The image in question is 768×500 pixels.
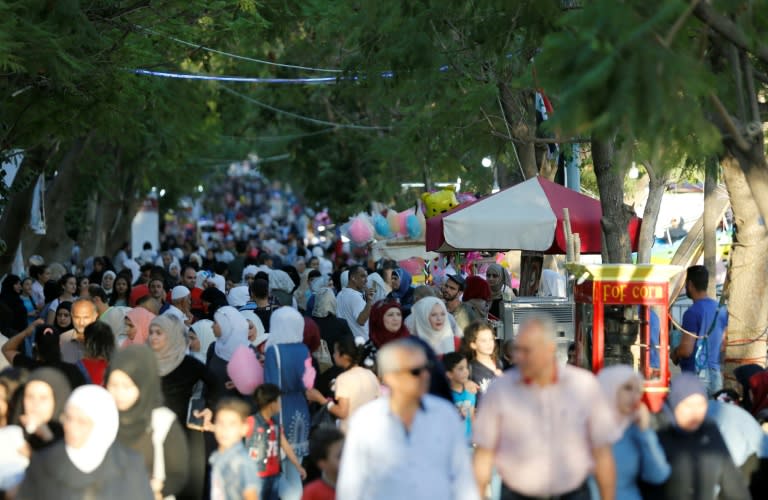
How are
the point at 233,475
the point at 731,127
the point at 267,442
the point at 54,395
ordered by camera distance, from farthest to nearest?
the point at 731,127 < the point at 267,442 < the point at 233,475 < the point at 54,395

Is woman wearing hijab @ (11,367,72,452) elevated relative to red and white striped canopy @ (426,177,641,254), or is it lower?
lower

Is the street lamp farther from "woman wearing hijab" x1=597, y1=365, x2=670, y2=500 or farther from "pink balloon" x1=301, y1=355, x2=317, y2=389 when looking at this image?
"woman wearing hijab" x1=597, y1=365, x2=670, y2=500

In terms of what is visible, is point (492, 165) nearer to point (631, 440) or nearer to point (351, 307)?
point (351, 307)

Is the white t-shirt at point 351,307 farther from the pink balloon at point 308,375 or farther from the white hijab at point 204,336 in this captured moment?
the pink balloon at point 308,375

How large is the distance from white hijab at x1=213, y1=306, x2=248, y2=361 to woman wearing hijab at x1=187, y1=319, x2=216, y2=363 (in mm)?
691

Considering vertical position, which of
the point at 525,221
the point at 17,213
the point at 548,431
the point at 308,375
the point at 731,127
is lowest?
the point at 548,431

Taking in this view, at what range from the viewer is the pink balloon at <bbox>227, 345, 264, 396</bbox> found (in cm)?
1012

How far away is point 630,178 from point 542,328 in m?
22.2

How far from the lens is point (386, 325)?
11398 mm

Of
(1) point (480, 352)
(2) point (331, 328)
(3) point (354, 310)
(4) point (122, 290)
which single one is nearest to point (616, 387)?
(1) point (480, 352)

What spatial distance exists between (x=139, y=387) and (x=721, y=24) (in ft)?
13.6

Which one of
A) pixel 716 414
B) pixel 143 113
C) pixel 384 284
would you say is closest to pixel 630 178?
pixel 143 113

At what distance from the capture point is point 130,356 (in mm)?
8016

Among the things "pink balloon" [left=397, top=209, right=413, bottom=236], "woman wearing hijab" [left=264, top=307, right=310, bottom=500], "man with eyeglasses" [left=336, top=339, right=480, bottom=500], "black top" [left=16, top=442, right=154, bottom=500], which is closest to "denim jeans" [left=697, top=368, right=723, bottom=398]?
"woman wearing hijab" [left=264, top=307, right=310, bottom=500]
